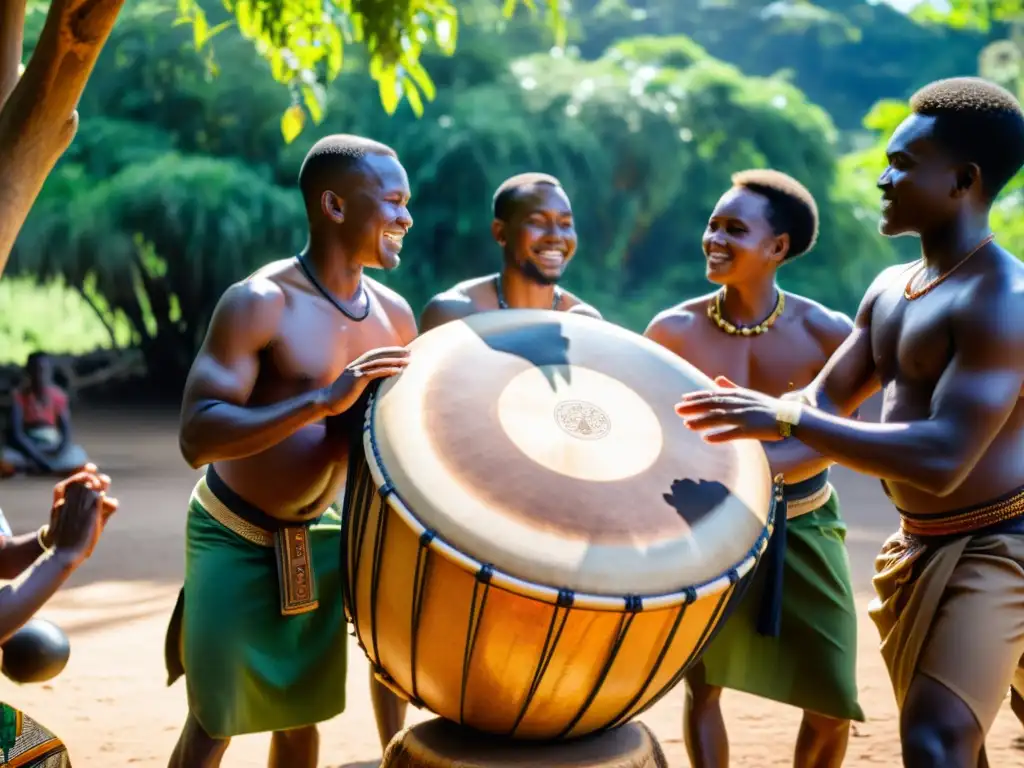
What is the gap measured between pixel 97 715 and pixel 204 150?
41.5 ft

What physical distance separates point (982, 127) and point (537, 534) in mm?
1253

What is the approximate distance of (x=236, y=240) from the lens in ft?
47.5

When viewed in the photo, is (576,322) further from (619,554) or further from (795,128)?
(795,128)

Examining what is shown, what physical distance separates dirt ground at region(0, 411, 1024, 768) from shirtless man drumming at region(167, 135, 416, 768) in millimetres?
1051

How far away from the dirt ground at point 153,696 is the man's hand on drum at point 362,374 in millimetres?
1838

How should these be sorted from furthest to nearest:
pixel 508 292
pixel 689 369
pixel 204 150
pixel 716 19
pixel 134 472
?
pixel 716 19 < pixel 204 150 < pixel 134 472 < pixel 508 292 < pixel 689 369

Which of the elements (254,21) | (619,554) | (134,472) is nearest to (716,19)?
(134,472)

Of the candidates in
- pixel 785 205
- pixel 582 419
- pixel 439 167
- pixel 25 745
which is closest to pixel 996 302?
pixel 582 419

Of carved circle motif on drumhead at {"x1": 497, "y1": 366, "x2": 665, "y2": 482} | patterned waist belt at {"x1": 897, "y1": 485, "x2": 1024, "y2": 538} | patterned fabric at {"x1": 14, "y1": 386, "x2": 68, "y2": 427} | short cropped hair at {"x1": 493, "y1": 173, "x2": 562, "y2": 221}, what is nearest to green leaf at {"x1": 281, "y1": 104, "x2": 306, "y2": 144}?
short cropped hair at {"x1": 493, "y1": 173, "x2": 562, "y2": 221}

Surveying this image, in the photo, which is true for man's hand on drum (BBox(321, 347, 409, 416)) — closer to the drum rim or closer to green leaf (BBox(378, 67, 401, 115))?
the drum rim

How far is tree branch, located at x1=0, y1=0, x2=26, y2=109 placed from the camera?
128 inches

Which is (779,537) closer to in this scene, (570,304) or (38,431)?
(570,304)

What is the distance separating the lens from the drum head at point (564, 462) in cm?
219

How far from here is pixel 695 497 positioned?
→ 2.34m
